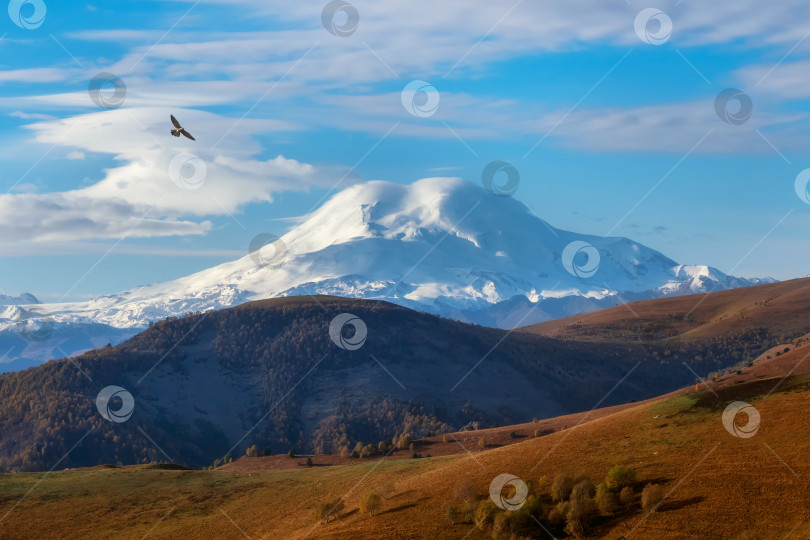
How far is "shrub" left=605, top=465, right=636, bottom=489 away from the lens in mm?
46969

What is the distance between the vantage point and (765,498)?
138 feet

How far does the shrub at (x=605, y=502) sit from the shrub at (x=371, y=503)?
16.1m

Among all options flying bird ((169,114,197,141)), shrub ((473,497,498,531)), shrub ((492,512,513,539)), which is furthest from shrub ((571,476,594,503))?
flying bird ((169,114,197,141))

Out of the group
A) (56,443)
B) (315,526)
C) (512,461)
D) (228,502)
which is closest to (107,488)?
(228,502)

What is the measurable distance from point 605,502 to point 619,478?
8.99 feet

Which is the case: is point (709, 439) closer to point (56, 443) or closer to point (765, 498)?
point (765, 498)

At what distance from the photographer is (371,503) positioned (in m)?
54.1

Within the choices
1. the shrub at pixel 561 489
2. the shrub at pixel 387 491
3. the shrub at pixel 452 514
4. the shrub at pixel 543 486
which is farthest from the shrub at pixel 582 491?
the shrub at pixel 387 491

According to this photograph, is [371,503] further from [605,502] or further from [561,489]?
[605,502]

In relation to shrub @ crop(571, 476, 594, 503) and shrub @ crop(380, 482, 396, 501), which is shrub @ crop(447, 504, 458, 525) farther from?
shrub @ crop(380, 482, 396, 501)

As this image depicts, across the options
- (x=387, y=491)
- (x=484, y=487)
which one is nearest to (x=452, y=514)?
(x=484, y=487)

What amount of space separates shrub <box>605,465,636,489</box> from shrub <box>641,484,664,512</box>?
2472 mm

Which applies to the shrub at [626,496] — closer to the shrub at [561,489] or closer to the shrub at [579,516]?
the shrub at [579,516]

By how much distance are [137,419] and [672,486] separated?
172068 mm
